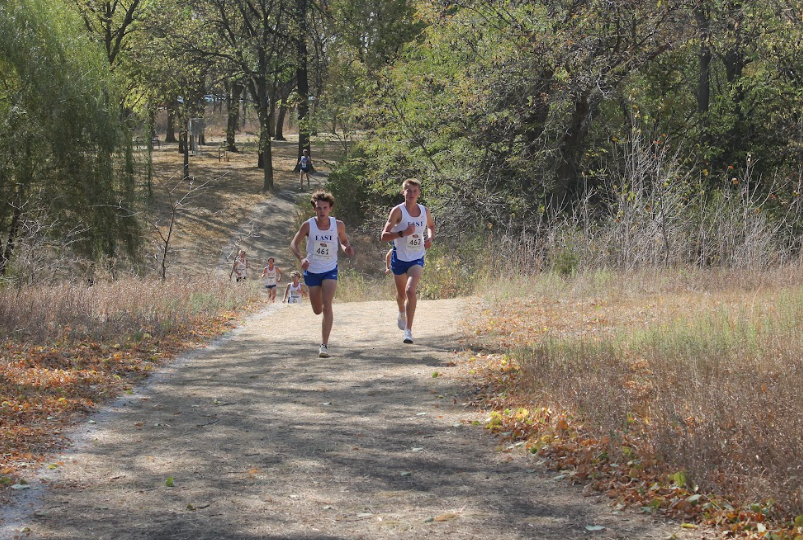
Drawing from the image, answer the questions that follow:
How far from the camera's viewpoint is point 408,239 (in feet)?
34.4

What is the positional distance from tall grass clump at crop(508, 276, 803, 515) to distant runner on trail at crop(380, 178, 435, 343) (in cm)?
176

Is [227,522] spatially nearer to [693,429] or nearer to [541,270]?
[693,429]

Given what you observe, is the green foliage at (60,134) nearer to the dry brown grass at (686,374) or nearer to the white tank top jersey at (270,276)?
the white tank top jersey at (270,276)

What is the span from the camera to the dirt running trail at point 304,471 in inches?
190

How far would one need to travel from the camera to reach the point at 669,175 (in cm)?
1566

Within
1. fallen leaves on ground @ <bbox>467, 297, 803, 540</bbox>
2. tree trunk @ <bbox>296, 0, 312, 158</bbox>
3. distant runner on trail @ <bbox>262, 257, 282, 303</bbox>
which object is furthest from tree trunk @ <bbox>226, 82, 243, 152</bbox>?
fallen leaves on ground @ <bbox>467, 297, 803, 540</bbox>

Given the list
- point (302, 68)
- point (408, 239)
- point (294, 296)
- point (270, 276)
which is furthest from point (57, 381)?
point (302, 68)

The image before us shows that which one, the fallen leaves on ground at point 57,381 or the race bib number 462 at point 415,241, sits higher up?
the race bib number 462 at point 415,241

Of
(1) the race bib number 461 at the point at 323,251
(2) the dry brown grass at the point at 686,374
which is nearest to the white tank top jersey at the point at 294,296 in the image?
(2) the dry brown grass at the point at 686,374

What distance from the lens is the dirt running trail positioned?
4.82 m

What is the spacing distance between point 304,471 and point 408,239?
4929 mm

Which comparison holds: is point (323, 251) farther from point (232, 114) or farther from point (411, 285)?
point (232, 114)

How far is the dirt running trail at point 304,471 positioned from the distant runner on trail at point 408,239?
3.68 feet

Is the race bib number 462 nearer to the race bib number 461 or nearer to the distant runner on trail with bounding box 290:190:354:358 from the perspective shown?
the distant runner on trail with bounding box 290:190:354:358
